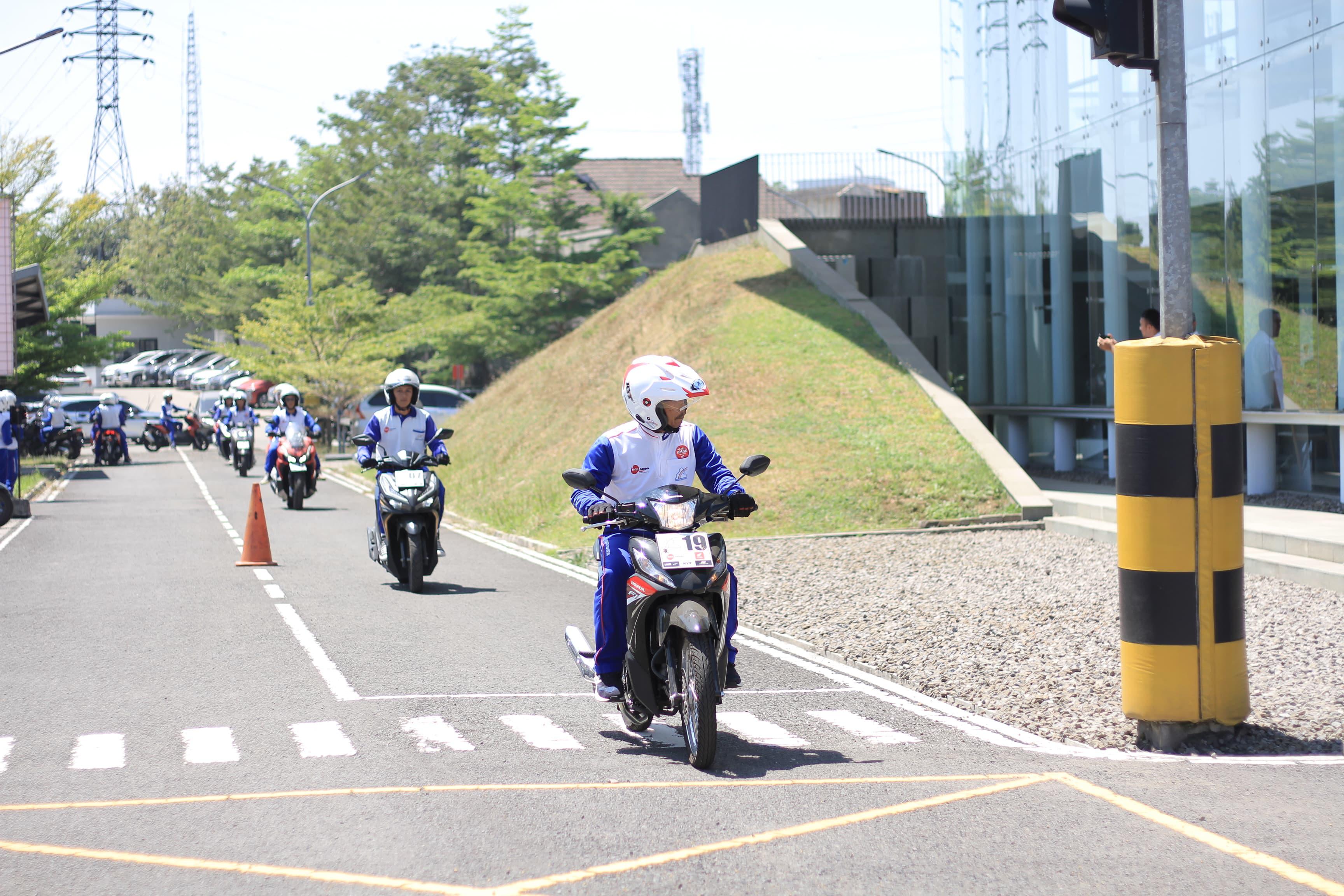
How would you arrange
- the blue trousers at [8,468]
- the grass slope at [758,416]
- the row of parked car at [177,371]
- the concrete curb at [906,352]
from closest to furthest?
the concrete curb at [906,352] < the grass slope at [758,416] < the blue trousers at [8,468] < the row of parked car at [177,371]

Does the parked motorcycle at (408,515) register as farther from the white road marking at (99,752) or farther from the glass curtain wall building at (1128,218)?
the glass curtain wall building at (1128,218)

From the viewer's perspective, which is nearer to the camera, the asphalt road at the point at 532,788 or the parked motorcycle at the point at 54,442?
the asphalt road at the point at 532,788

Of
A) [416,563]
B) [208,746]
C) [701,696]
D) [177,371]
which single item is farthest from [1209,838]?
[177,371]

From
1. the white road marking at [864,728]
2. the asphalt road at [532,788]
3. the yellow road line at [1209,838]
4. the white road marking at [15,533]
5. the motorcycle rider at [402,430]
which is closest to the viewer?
the yellow road line at [1209,838]

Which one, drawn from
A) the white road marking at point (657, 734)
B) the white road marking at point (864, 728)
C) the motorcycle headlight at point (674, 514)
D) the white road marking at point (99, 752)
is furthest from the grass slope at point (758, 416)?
the white road marking at point (99, 752)

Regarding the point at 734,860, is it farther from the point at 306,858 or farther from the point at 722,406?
the point at 722,406

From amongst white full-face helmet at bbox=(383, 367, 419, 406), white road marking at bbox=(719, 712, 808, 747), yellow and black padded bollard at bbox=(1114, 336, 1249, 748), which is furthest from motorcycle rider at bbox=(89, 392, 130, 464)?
yellow and black padded bollard at bbox=(1114, 336, 1249, 748)

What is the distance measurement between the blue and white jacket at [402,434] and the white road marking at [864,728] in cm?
692

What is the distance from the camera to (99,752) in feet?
22.7

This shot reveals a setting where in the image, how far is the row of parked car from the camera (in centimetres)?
7894

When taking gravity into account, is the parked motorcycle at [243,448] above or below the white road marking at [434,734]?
above

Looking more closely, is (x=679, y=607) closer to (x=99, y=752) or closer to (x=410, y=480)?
(x=99, y=752)

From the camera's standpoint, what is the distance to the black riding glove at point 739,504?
277 inches

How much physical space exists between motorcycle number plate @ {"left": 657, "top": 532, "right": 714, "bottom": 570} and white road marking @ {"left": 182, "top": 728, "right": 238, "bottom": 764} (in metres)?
2.21
